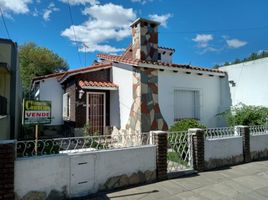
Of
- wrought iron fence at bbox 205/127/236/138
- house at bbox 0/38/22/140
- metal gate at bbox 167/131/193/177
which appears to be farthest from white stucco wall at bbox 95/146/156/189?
house at bbox 0/38/22/140

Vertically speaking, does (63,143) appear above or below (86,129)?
below

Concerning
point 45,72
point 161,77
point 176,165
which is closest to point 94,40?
point 161,77

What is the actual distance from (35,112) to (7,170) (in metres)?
1.63

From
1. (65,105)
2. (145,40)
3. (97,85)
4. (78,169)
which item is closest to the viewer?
(78,169)

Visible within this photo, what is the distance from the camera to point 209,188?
6250 millimetres

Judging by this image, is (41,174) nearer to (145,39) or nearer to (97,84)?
(97,84)

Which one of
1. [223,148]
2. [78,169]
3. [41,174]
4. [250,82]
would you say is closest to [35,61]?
[250,82]

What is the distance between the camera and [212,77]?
1369 cm

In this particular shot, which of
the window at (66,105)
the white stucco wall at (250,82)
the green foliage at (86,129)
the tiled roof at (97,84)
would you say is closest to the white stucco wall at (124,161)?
the green foliage at (86,129)

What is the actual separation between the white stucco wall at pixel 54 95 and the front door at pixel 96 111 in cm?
439

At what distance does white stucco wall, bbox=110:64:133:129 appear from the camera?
11.8 meters

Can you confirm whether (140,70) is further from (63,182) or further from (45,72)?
(45,72)

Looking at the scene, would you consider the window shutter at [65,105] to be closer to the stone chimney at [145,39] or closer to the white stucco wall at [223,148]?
the stone chimney at [145,39]

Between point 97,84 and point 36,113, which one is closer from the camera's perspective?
point 36,113
